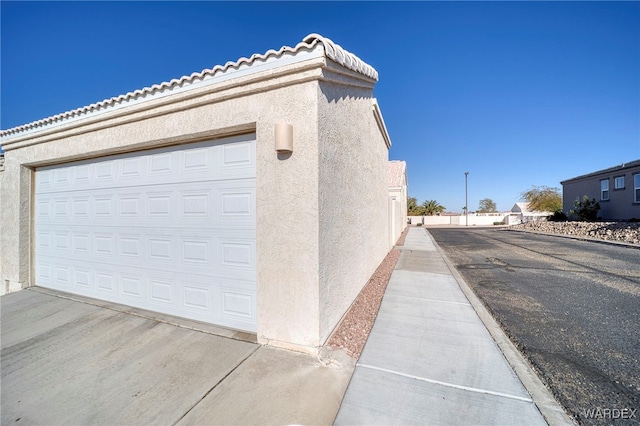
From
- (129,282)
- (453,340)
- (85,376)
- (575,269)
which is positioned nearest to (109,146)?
(129,282)

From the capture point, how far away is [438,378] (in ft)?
8.76

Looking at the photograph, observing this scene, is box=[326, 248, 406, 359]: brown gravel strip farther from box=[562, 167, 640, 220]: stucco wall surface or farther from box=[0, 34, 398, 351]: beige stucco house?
box=[562, 167, 640, 220]: stucco wall surface

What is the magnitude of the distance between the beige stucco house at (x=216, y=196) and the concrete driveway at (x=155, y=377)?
398 mm

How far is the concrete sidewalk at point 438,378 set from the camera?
2.21 m

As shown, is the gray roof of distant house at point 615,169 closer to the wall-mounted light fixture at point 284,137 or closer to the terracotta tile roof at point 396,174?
the terracotta tile roof at point 396,174

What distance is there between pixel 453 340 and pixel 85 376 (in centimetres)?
451

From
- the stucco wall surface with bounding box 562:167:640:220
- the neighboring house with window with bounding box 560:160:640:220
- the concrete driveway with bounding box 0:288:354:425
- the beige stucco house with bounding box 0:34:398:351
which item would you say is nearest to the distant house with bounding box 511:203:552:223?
the stucco wall surface with bounding box 562:167:640:220

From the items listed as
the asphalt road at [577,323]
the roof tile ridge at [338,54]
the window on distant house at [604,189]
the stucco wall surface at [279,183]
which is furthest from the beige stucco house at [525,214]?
the stucco wall surface at [279,183]

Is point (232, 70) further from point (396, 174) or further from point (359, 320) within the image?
point (396, 174)

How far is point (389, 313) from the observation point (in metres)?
4.34

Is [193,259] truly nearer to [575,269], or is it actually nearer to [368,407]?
[368,407]

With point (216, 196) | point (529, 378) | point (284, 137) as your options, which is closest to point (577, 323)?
point (529, 378)

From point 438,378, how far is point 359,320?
153cm

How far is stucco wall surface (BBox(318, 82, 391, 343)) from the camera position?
3256mm
